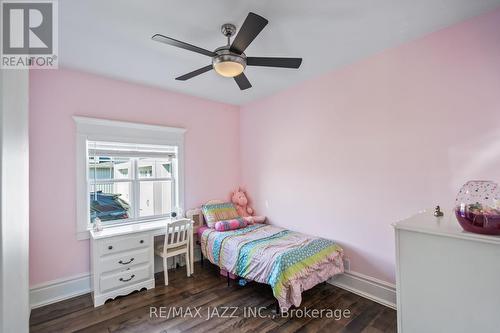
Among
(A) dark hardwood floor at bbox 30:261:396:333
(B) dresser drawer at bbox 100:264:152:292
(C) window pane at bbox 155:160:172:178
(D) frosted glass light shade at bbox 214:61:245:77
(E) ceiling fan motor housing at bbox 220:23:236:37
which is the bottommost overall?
(A) dark hardwood floor at bbox 30:261:396:333

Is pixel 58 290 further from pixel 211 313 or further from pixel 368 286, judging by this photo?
pixel 368 286

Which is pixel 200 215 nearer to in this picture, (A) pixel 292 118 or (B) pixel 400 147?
(A) pixel 292 118

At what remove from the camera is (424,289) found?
118 cm

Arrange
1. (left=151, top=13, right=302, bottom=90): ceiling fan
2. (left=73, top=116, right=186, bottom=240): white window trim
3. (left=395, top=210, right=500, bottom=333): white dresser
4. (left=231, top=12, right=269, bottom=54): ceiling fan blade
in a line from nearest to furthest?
1. (left=395, top=210, right=500, bottom=333): white dresser
2. (left=231, top=12, right=269, bottom=54): ceiling fan blade
3. (left=151, top=13, right=302, bottom=90): ceiling fan
4. (left=73, top=116, right=186, bottom=240): white window trim

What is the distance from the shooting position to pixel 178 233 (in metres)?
3.07

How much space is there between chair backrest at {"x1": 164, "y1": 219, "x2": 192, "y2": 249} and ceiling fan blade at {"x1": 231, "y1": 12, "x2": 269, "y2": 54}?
7.24 ft

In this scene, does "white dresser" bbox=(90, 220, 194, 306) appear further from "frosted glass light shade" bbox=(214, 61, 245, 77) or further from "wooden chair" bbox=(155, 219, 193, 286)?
"frosted glass light shade" bbox=(214, 61, 245, 77)

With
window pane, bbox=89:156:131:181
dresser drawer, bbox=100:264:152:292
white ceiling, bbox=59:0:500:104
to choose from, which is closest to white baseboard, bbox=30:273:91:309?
dresser drawer, bbox=100:264:152:292

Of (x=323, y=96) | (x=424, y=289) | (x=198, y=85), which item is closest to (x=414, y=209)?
(x=424, y=289)

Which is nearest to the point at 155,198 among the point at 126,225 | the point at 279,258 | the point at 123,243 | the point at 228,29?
the point at 126,225

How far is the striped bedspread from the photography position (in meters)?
2.25

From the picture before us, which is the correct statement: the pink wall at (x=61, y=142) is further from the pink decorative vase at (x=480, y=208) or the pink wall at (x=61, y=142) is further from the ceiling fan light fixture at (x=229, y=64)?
the pink decorative vase at (x=480, y=208)

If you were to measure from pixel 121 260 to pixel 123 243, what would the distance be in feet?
0.63

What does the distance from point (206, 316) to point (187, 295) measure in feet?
1.63
